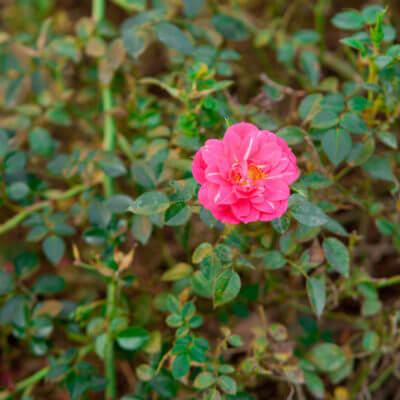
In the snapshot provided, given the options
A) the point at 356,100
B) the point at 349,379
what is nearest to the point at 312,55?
the point at 356,100

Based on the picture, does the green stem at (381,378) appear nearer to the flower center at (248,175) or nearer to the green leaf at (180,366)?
the green leaf at (180,366)

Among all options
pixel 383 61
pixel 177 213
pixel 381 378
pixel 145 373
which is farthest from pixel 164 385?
pixel 383 61

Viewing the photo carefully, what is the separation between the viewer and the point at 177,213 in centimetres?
101

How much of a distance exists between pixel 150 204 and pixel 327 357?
763 mm

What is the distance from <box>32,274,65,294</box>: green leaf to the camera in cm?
137

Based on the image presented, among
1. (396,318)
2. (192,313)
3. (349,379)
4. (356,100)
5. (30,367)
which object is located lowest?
(30,367)

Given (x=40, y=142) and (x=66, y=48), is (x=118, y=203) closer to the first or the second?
(x=40, y=142)

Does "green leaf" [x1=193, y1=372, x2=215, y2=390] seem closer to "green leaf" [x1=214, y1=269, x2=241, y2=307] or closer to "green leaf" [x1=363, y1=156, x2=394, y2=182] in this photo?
"green leaf" [x1=214, y1=269, x2=241, y2=307]

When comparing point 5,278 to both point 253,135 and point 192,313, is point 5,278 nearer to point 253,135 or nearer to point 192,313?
point 192,313

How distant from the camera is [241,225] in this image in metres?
1.26

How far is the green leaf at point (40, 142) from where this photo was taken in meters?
1.54

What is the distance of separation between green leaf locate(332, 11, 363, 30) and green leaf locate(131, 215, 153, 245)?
30.8 inches

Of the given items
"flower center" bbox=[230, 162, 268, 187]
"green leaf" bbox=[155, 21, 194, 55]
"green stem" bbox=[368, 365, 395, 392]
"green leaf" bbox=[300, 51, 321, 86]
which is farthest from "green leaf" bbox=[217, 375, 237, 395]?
"green leaf" bbox=[300, 51, 321, 86]

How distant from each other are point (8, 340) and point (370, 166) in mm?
1500
